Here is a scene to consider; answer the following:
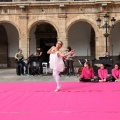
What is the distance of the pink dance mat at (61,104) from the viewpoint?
6.57 metres

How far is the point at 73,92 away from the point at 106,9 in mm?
14617

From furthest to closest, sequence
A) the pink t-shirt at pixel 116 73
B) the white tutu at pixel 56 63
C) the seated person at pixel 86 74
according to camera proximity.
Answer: the pink t-shirt at pixel 116 73 < the seated person at pixel 86 74 < the white tutu at pixel 56 63

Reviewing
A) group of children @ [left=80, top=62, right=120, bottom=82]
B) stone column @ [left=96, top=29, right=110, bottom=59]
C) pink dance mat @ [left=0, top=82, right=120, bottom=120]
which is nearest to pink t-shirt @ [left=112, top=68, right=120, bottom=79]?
group of children @ [left=80, top=62, right=120, bottom=82]

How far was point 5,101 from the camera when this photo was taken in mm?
8273

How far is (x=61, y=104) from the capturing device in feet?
25.7

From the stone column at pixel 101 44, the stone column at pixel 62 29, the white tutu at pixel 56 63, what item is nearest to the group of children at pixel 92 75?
the white tutu at pixel 56 63

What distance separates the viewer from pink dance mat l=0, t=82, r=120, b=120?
6570 millimetres

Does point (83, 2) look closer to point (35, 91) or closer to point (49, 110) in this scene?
point (35, 91)

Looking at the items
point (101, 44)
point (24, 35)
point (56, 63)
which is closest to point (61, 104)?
point (56, 63)

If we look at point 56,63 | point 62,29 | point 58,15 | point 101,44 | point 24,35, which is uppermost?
point 58,15

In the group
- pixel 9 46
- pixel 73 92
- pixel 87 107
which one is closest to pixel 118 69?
pixel 73 92

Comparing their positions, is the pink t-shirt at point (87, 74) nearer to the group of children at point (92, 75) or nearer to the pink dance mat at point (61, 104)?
the group of children at point (92, 75)

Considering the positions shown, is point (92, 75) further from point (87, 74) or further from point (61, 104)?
point (61, 104)

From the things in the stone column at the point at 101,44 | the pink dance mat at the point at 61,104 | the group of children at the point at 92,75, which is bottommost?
the pink dance mat at the point at 61,104
